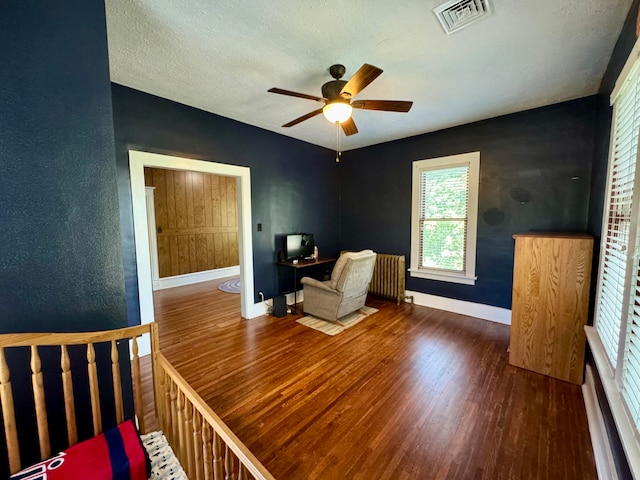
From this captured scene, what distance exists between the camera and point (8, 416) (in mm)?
1022

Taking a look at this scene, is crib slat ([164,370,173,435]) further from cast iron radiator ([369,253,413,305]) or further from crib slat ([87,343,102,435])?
cast iron radiator ([369,253,413,305])

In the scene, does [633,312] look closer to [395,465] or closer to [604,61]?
[395,465]

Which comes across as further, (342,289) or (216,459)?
(342,289)

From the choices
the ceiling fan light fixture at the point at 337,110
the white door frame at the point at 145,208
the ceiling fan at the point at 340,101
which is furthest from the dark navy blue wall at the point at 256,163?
the ceiling fan light fixture at the point at 337,110

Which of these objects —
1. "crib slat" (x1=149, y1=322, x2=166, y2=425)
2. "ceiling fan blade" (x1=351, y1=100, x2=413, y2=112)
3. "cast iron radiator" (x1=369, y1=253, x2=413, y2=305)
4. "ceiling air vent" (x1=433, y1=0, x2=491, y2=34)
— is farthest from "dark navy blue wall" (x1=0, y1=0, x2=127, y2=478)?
"cast iron radiator" (x1=369, y1=253, x2=413, y2=305)

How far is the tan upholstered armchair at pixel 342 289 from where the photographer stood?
316 centimetres

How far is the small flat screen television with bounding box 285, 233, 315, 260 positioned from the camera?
4016 millimetres

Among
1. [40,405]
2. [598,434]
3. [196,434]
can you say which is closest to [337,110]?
[196,434]

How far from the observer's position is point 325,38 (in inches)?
70.6

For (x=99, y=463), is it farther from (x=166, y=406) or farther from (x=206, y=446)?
(x=206, y=446)

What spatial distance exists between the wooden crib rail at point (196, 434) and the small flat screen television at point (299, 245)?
269 centimetres

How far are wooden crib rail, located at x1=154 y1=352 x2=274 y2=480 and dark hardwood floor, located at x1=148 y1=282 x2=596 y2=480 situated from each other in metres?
0.48

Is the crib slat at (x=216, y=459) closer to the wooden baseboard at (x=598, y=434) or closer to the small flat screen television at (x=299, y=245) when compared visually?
the wooden baseboard at (x=598, y=434)

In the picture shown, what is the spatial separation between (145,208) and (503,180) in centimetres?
430
